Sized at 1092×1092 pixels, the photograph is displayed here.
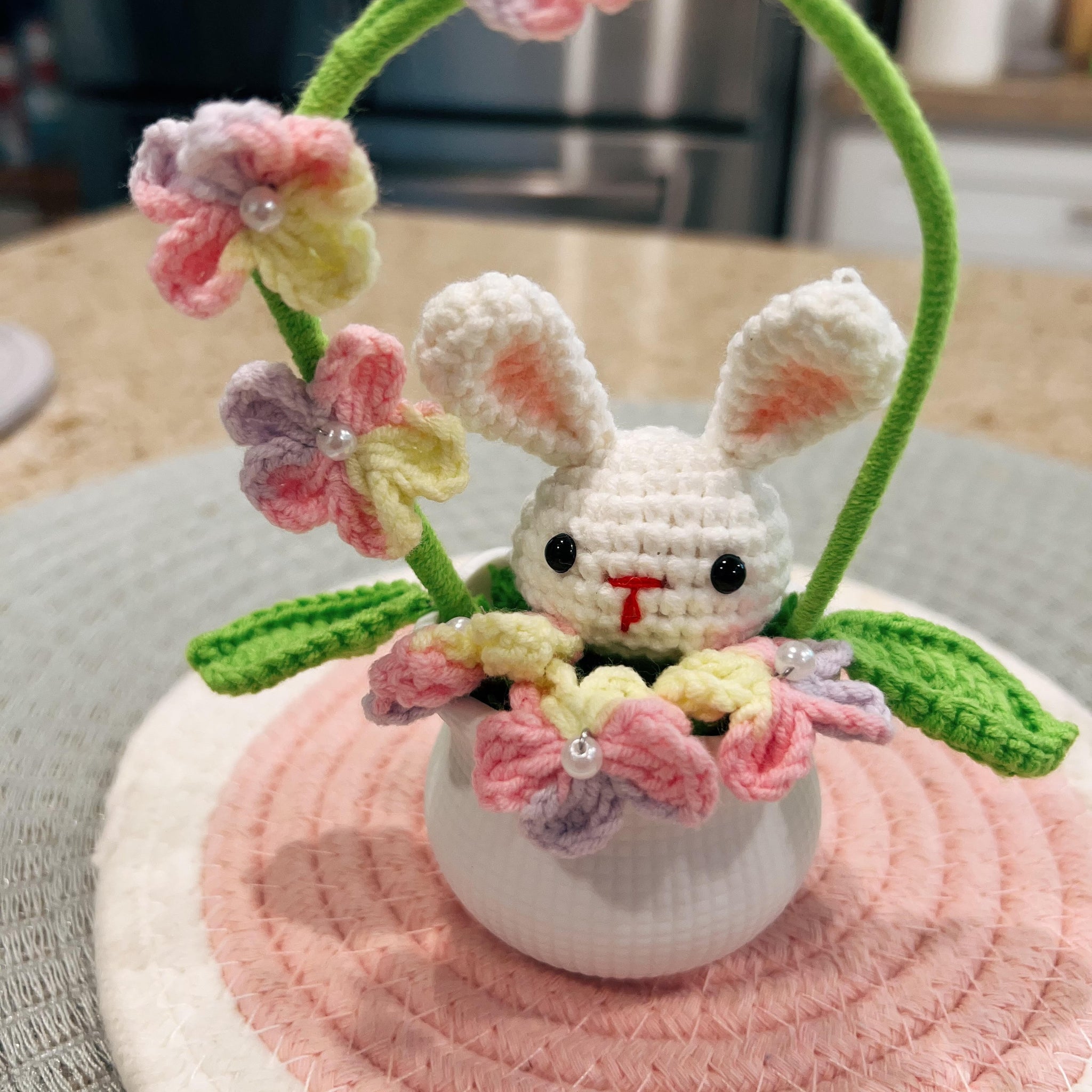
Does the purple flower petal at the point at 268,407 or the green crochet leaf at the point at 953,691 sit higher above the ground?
the purple flower petal at the point at 268,407

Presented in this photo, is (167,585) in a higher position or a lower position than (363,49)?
lower

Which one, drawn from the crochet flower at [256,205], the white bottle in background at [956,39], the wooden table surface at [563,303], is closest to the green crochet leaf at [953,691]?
the crochet flower at [256,205]

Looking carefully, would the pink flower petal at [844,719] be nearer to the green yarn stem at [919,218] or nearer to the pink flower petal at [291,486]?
the green yarn stem at [919,218]

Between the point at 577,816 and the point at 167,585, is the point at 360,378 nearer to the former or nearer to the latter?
the point at 577,816

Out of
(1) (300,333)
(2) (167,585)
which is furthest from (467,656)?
(2) (167,585)

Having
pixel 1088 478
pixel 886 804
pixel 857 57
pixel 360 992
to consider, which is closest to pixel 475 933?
pixel 360 992
